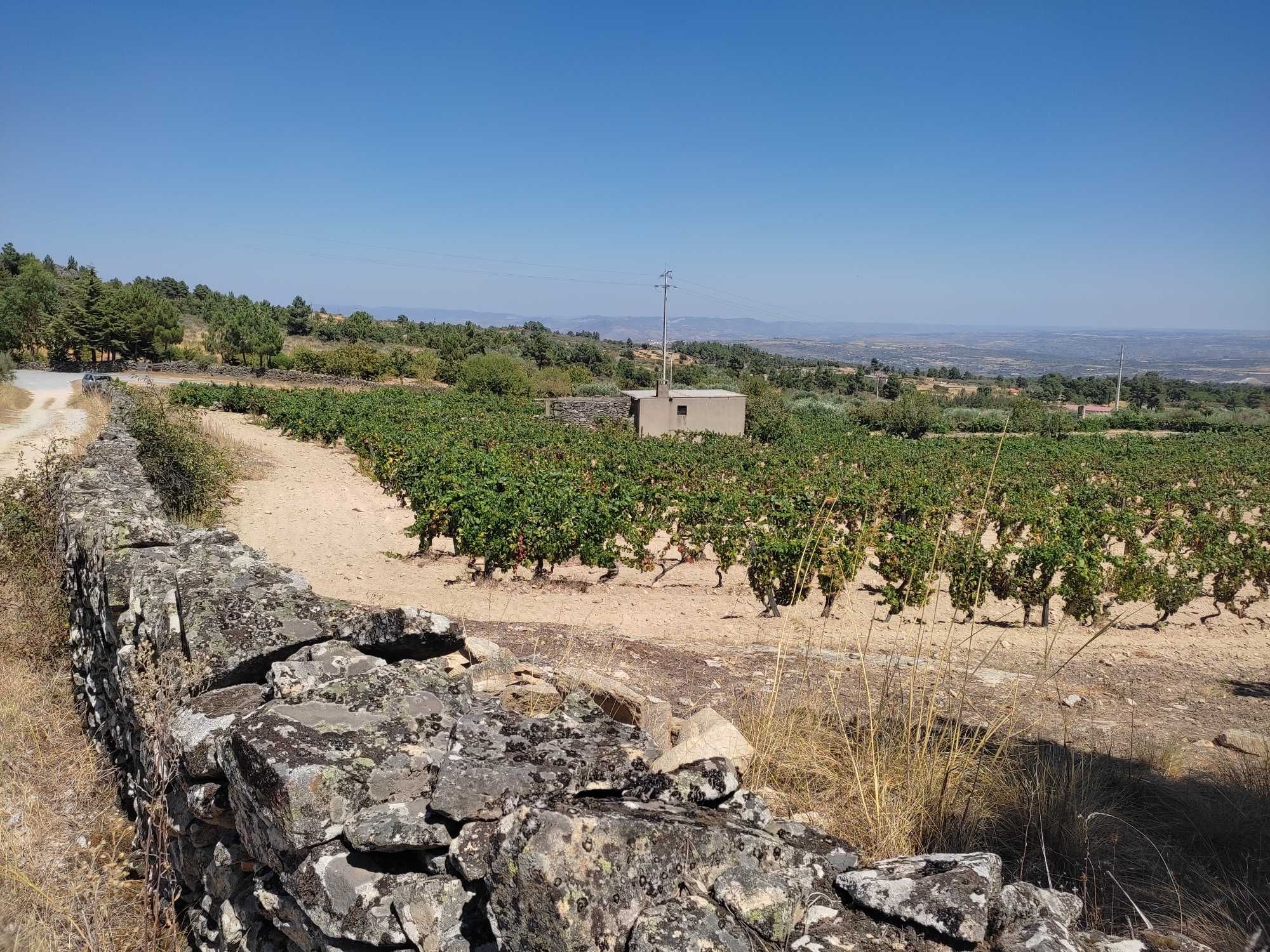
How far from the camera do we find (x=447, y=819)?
2.35m

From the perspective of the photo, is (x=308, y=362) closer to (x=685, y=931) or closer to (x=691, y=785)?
(x=691, y=785)

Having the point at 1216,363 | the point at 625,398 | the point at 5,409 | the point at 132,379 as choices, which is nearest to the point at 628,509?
the point at 5,409

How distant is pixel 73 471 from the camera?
860 centimetres

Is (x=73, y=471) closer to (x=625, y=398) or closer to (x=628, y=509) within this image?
(x=628, y=509)

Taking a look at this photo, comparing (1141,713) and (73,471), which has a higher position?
(73,471)

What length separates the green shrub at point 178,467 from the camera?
44.0ft

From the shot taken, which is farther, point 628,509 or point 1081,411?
point 1081,411

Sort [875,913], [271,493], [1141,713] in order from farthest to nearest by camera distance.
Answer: [271,493], [1141,713], [875,913]

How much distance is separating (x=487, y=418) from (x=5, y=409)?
15.2 meters

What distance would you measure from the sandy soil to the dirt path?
4768 millimetres

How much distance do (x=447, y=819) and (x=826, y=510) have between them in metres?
12.3

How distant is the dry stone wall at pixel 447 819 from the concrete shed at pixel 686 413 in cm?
2814

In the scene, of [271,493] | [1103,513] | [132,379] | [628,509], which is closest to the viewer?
[628,509]

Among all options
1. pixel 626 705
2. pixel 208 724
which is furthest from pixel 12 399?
pixel 626 705
